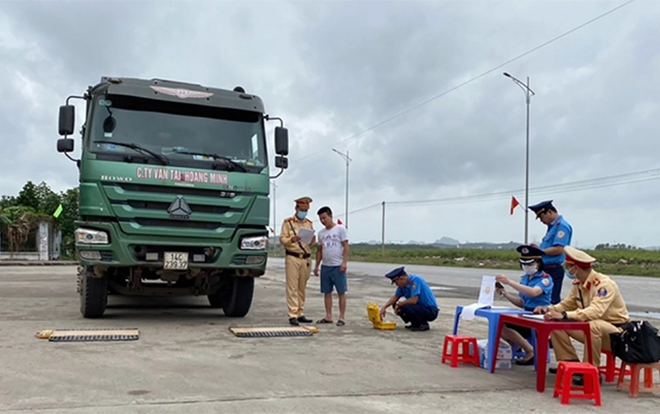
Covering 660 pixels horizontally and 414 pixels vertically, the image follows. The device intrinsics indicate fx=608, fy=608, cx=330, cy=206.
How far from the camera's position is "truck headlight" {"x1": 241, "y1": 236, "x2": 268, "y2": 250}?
8594 mm

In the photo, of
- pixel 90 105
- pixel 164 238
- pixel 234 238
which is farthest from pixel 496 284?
pixel 90 105

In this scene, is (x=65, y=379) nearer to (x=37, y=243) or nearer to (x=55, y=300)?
(x=55, y=300)

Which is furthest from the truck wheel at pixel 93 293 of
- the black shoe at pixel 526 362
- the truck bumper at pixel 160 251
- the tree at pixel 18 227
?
the tree at pixel 18 227

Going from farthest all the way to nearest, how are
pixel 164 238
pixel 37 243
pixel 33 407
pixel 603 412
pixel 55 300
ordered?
pixel 37 243, pixel 55 300, pixel 164 238, pixel 603 412, pixel 33 407

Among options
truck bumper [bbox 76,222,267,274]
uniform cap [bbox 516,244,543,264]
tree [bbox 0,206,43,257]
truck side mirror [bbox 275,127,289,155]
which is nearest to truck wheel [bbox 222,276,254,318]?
truck bumper [bbox 76,222,267,274]

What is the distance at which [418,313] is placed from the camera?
28.1 ft

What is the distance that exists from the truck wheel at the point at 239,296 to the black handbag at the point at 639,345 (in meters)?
5.62

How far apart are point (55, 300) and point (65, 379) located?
7247 millimetres

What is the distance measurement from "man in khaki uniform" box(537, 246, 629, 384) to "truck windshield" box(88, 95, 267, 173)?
462cm

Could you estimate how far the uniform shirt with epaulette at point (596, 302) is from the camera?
539 cm

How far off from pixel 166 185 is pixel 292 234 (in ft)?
6.32

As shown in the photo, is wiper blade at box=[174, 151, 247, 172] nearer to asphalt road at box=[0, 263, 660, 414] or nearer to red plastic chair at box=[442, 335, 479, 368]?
asphalt road at box=[0, 263, 660, 414]

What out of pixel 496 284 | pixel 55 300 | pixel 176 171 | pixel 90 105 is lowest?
pixel 55 300

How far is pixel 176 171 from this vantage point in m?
8.20
